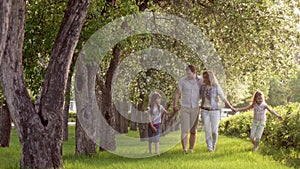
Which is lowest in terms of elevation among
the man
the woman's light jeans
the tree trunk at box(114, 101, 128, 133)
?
the tree trunk at box(114, 101, 128, 133)

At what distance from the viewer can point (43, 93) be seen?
31.9 feet

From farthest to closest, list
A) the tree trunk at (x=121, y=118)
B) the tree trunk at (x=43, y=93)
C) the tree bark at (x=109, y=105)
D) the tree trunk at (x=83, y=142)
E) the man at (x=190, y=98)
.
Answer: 1. the tree trunk at (x=121, y=118)
2. the tree bark at (x=109, y=105)
3. the tree trunk at (x=83, y=142)
4. the man at (x=190, y=98)
5. the tree trunk at (x=43, y=93)

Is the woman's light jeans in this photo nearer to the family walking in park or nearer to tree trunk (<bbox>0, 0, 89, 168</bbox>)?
the family walking in park

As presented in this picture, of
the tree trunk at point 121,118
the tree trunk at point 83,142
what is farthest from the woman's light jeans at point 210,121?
the tree trunk at point 121,118

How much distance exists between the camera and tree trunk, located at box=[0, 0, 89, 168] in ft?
31.0

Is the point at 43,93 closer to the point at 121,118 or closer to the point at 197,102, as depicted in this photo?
the point at 197,102

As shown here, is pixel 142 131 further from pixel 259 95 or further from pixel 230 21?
pixel 259 95

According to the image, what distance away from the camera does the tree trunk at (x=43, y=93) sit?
9453 millimetres

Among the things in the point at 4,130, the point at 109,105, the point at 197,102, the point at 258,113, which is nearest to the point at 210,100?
the point at 197,102

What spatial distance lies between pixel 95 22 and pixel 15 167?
3.45 metres

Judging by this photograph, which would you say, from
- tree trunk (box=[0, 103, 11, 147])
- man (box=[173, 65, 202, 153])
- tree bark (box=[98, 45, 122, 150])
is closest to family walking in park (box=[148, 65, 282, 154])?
man (box=[173, 65, 202, 153])

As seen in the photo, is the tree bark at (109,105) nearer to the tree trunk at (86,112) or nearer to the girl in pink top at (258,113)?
the tree trunk at (86,112)

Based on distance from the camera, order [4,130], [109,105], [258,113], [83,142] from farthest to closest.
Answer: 1. [4,130]
2. [109,105]
3. [83,142]
4. [258,113]

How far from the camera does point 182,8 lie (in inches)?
648
